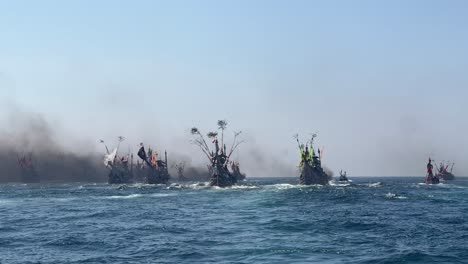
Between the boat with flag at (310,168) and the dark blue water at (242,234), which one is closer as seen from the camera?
the dark blue water at (242,234)

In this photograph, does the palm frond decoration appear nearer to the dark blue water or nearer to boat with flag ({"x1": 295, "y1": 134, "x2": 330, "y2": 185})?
boat with flag ({"x1": 295, "y1": 134, "x2": 330, "y2": 185})

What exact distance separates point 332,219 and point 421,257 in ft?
81.9

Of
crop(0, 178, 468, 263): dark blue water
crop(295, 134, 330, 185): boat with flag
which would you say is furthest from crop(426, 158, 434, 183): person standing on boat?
crop(0, 178, 468, 263): dark blue water

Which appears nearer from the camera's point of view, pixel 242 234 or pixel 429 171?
pixel 242 234

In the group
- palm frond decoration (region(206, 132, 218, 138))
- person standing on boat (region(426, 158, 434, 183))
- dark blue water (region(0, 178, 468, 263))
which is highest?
palm frond decoration (region(206, 132, 218, 138))

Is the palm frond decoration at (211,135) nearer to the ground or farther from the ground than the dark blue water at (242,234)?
farther from the ground

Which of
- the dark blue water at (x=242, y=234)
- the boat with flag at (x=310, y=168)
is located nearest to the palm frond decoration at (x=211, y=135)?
the boat with flag at (x=310, y=168)

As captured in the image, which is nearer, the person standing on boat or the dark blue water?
the dark blue water

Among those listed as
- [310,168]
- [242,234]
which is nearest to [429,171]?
[310,168]

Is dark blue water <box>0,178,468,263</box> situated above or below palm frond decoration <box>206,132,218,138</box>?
below

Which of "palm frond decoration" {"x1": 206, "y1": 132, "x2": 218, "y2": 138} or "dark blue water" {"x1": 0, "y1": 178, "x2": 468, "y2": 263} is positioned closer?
"dark blue water" {"x1": 0, "y1": 178, "x2": 468, "y2": 263}

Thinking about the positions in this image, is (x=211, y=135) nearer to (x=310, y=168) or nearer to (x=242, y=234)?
(x=310, y=168)

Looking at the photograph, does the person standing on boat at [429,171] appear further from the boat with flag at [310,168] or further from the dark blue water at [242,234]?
the dark blue water at [242,234]

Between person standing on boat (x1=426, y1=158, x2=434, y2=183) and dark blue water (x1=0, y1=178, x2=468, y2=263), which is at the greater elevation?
person standing on boat (x1=426, y1=158, x2=434, y2=183)
